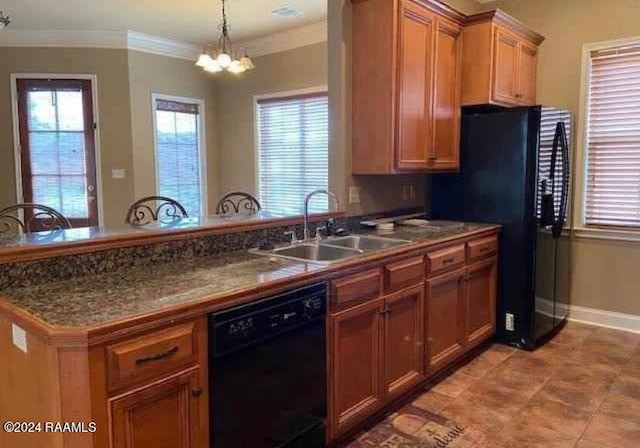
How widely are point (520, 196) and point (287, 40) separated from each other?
3817 mm

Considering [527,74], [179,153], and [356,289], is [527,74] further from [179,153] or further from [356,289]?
[179,153]

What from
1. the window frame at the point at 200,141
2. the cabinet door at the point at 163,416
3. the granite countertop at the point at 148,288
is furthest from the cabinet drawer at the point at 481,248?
the window frame at the point at 200,141

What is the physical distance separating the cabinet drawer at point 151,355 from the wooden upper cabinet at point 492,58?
2861 millimetres

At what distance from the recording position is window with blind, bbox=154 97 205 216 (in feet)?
21.6

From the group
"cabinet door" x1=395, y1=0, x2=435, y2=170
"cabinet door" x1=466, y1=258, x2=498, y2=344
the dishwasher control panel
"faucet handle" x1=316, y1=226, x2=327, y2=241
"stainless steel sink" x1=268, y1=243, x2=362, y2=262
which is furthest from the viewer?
"cabinet door" x1=466, y1=258, x2=498, y2=344

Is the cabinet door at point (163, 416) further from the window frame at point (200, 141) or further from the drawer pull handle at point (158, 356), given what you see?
the window frame at point (200, 141)

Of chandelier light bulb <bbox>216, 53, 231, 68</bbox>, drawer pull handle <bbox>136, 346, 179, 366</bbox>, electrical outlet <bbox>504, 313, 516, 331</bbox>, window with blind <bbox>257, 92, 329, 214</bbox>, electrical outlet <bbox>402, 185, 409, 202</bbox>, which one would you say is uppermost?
chandelier light bulb <bbox>216, 53, 231, 68</bbox>

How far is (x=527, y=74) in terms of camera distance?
4055mm

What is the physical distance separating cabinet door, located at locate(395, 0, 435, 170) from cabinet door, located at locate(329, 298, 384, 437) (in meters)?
1.16

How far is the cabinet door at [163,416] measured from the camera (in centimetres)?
143

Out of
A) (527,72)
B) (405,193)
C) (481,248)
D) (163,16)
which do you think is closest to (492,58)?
(527,72)

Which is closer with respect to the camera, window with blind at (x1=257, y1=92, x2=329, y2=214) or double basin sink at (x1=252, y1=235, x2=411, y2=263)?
double basin sink at (x1=252, y1=235, x2=411, y2=263)

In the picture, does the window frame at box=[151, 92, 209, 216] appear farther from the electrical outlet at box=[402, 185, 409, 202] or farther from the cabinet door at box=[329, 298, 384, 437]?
the cabinet door at box=[329, 298, 384, 437]

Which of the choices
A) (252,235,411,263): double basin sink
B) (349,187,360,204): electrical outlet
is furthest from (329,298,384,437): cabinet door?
(349,187,360,204): electrical outlet
